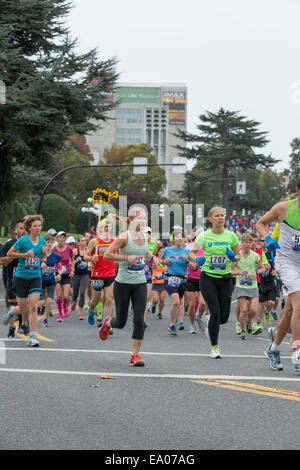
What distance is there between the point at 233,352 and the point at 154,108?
178 m

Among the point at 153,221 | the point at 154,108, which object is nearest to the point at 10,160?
the point at 153,221

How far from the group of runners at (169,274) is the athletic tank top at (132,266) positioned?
0.04ft

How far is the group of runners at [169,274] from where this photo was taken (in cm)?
→ 869

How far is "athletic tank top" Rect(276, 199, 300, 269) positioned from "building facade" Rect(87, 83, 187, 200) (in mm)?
174048

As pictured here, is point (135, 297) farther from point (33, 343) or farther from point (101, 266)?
point (101, 266)

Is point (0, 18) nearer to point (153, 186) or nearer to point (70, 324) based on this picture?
point (70, 324)

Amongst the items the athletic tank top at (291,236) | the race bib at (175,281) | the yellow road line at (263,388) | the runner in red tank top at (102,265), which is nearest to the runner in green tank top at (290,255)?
the athletic tank top at (291,236)

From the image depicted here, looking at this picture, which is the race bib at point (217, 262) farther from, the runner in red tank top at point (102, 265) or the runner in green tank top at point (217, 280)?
the runner in red tank top at point (102, 265)

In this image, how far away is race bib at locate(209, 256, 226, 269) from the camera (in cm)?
1036

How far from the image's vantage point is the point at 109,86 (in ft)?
103

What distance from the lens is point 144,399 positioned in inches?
277

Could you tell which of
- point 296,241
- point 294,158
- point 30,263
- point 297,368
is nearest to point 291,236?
point 296,241

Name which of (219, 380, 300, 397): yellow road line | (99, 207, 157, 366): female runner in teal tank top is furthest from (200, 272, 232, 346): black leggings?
(219, 380, 300, 397): yellow road line
